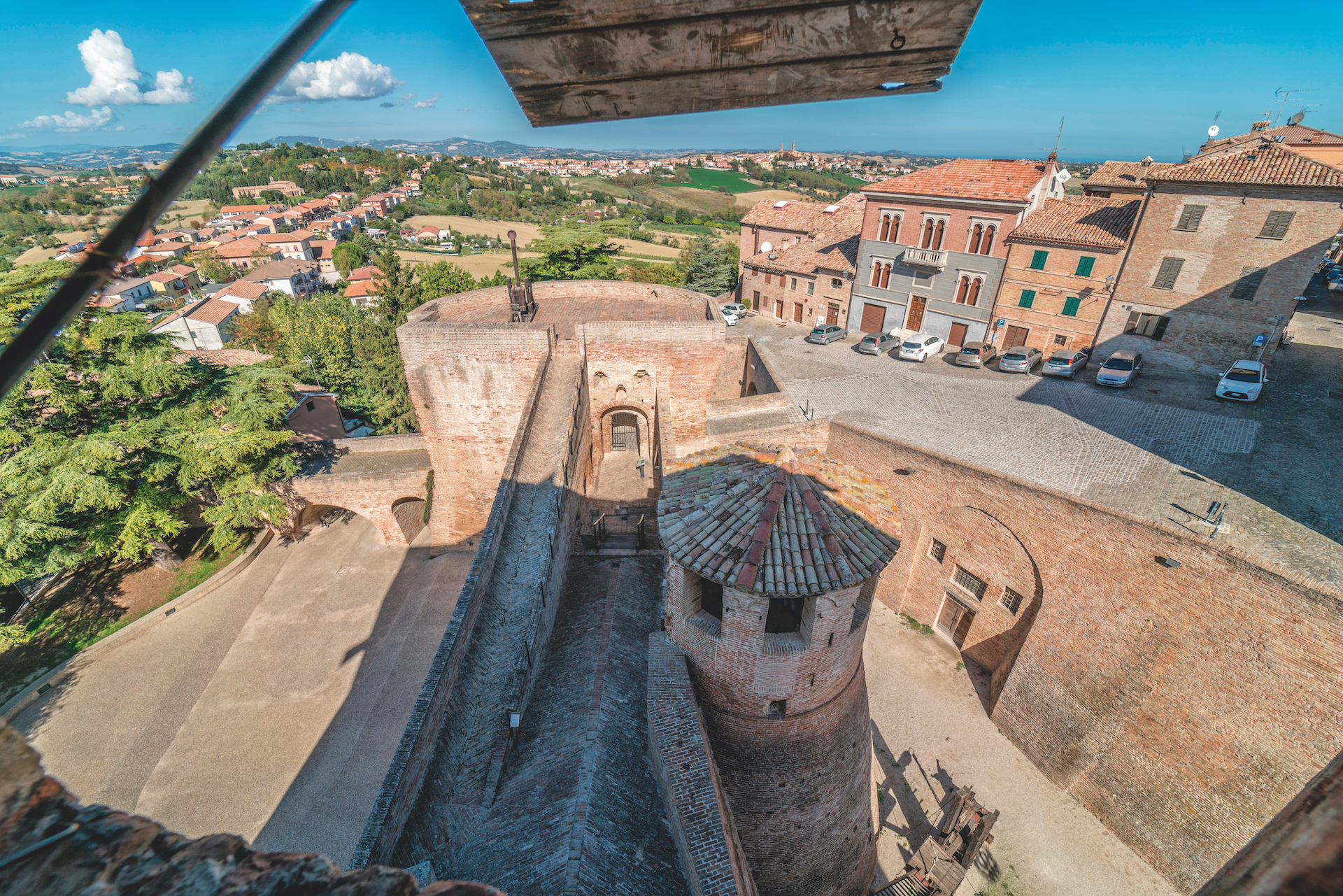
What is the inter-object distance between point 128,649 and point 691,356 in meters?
19.4

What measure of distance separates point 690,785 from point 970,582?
11.2 meters

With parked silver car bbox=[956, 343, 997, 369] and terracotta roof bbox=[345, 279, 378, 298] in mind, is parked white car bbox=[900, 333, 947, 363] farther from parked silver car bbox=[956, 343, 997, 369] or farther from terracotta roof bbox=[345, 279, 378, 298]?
terracotta roof bbox=[345, 279, 378, 298]

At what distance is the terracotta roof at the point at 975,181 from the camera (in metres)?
22.2

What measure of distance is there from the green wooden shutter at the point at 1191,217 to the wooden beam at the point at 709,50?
2400cm

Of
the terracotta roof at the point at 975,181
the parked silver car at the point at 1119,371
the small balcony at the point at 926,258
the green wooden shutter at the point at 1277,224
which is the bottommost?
the parked silver car at the point at 1119,371

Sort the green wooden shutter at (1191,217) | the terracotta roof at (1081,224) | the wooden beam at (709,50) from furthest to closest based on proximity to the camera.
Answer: the terracotta roof at (1081,224) < the green wooden shutter at (1191,217) < the wooden beam at (709,50)

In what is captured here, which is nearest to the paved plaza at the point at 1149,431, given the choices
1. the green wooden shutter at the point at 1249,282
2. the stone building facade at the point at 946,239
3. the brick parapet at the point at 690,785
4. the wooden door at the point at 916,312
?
the green wooden shutter at the point at 1249,282

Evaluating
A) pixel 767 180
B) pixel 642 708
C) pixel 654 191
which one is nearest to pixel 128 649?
pixel 642 708

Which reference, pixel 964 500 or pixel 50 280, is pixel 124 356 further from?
pixel 964 500

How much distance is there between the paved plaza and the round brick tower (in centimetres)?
779

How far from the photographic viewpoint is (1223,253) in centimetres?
1811

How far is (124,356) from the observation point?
622 inches

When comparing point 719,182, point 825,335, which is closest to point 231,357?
point 825,335

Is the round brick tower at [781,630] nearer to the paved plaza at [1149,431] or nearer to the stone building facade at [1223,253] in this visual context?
Answer: the paved plaza at [1149,431]
